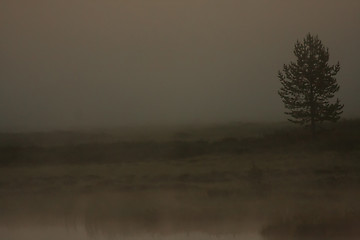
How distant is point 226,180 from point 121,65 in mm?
786

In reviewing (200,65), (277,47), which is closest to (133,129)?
(200,65)

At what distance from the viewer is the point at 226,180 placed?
2305 millimetres

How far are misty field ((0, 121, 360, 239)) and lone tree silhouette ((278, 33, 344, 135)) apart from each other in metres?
0.07

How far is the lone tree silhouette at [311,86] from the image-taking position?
2.30 meters

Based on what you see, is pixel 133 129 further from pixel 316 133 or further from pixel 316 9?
pixel 316 9

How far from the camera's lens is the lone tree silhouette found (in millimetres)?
2299

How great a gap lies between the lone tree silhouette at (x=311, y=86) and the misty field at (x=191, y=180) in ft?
0.25

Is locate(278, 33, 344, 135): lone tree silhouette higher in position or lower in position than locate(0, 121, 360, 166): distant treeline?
higher

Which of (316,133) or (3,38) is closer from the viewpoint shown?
(316,133)

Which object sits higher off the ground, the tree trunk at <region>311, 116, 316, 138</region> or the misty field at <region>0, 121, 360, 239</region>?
the tree trunk at <region>311, 116, 316, 138</region>

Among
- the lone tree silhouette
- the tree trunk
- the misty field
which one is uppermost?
the lone tree silhouette

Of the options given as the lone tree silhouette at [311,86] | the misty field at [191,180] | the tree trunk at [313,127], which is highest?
the lone tree silhouette at [311,86]

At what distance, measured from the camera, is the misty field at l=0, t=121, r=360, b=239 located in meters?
2.25

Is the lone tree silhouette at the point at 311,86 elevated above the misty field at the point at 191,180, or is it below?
above
